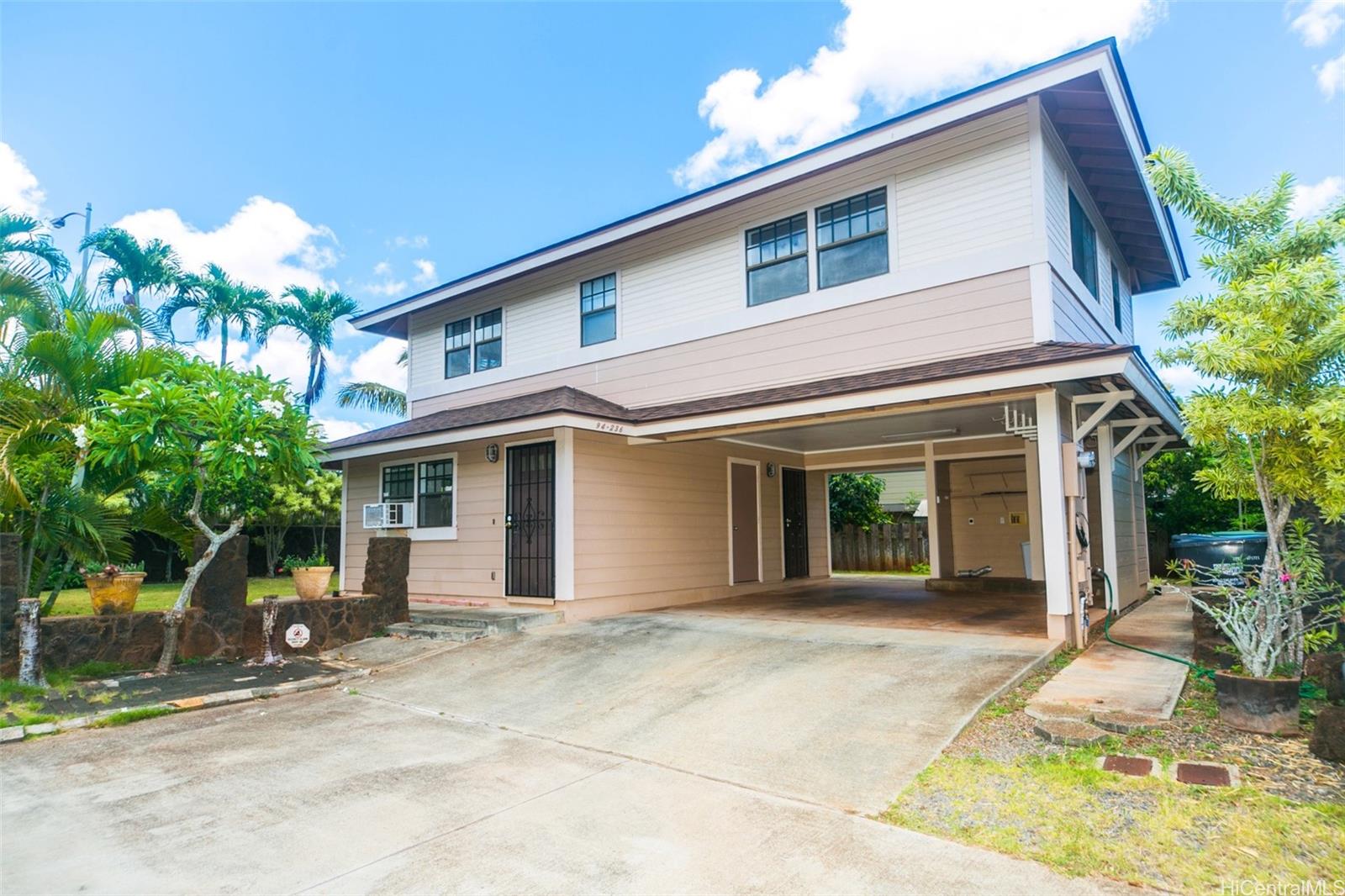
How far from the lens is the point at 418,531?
1135 centimetres

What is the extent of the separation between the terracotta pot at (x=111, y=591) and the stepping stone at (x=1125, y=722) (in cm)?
813

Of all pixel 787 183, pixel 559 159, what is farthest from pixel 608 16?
pixel 787 183

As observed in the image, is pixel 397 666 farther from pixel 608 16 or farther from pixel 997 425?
pixel 608 16

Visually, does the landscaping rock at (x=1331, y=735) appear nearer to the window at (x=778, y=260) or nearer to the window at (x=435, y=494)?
the window at (x=778, y=260)

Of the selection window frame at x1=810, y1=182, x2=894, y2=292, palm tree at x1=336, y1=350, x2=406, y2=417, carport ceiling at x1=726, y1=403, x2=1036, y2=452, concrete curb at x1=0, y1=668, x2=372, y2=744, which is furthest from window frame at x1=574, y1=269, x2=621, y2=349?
palm tree at x1=336, y1=350, x2=406, y2=417

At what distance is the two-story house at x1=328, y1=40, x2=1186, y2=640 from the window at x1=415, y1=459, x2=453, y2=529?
0.04 m

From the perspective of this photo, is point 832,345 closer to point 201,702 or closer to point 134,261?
point 201,702

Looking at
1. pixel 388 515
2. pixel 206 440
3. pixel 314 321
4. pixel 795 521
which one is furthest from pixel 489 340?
pixel 314 321

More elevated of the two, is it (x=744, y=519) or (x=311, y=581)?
(x=744, y=519)

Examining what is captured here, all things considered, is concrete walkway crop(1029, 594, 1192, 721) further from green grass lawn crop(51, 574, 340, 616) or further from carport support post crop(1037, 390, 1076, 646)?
green grass lawn crop(51, 574, 340, 616)

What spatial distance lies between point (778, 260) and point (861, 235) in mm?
1110

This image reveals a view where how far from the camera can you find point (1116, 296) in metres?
11.6

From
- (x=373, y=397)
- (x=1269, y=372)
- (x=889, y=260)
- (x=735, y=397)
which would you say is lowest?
(x=1269, y=372)

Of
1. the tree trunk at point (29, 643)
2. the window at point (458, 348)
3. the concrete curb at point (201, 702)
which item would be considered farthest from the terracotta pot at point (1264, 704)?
the window at point (458, 348)
